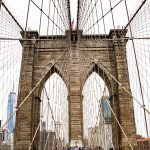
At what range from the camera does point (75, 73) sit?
19500 mm

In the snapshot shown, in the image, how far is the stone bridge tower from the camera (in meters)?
17.9

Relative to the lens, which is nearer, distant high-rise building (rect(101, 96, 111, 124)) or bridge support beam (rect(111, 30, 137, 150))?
distant high-rise building (rect(101, 96, 111, 124))

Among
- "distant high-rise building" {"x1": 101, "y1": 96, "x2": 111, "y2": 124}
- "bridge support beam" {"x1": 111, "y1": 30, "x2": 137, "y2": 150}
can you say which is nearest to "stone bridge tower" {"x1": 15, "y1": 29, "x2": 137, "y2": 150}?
"bridge support beam" {"x1": 111, "y1": 30, "x2": 137, "y2": 150}

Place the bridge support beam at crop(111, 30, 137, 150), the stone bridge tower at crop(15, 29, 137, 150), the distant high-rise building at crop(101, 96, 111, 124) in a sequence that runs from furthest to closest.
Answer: the stone bridge tower at crop(15, 29, 137, 150) < the bridge support beam at crop(111, 30, 137, 150) < the distant high-rise building at crop(101, 96, 111, 124)

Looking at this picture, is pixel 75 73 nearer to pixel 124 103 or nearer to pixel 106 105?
pixel 124 103

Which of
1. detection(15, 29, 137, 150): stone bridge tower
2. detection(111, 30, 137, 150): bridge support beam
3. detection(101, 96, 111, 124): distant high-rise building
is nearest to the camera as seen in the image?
detection(101, 96, 111, 124): distant high-rise building

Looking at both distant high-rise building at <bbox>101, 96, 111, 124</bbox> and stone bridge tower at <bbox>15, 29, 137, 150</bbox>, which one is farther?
stone bridge tower at <bbox>15, 29, 137, 150</bbox>

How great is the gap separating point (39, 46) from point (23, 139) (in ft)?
21.1

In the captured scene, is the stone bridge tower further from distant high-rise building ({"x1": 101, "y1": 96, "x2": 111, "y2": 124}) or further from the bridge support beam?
distant high-rise building ({"x1": 101, "y1": 96, "x2": 111, "y2": 124})

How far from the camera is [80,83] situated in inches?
756

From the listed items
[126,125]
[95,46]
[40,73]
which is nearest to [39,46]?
[40,73]

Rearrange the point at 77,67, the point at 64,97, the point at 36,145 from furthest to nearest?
the point at 64,97, the point at 77,67, the point at 36,145

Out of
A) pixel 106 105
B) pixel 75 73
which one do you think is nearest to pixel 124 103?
pixel 75 73

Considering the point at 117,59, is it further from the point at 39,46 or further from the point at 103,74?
the point at 39,46
